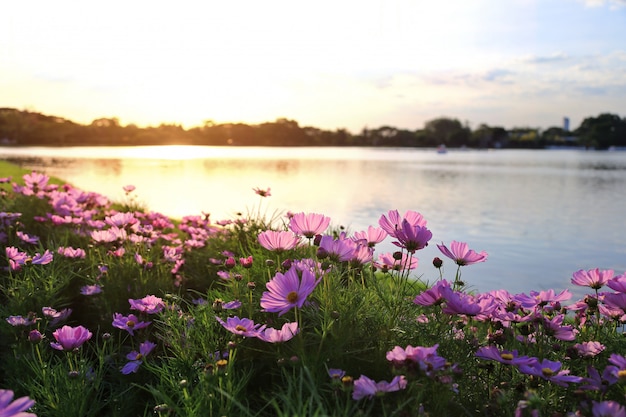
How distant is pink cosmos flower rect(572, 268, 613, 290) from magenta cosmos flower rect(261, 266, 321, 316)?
104 cm

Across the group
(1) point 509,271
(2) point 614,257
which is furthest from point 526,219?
(1) point 509,271

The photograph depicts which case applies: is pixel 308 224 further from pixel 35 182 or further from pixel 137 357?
pixel 35 182

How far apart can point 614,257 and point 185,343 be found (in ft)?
21.8

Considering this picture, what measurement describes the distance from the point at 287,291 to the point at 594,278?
1.16 metres

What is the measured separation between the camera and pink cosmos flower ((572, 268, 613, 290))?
78.7 inches

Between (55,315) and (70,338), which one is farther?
(55,315)

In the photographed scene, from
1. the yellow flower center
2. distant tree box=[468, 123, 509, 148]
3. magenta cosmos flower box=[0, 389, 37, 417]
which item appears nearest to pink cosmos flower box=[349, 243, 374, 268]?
the yellow flower center

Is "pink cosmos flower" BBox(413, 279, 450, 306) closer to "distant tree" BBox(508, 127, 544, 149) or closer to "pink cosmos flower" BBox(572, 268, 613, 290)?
"pink cosmos flower" BBox(572, 268, 613, 290)

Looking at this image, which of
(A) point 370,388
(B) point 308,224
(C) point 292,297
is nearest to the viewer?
(A) point 370,388

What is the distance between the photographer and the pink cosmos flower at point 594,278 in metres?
2.00

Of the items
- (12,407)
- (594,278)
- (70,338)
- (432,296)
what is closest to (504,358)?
(432,296)

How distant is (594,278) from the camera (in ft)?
6.64

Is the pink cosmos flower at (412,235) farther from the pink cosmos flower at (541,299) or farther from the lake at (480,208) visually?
the lake at (480,208)

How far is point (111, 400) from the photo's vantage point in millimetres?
2158
